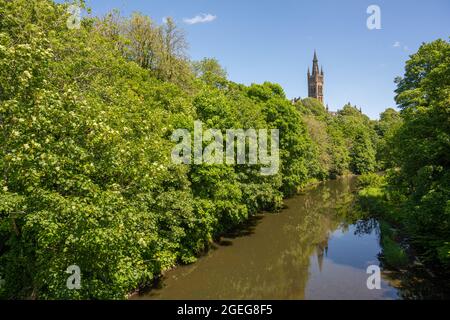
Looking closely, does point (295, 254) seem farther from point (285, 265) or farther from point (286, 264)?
point (285, 265)

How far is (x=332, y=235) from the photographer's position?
3139 centimetres

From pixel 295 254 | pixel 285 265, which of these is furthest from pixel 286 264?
pixel 295 254

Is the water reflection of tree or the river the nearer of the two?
the river

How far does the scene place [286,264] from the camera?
24.1 m

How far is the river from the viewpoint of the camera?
19141 mm

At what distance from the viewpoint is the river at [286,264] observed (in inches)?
754

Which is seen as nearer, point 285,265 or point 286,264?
point 285,265

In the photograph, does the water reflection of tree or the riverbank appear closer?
the riverbank

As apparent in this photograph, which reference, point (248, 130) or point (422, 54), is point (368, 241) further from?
point (422, 54)

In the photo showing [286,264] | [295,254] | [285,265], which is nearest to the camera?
[285,265]

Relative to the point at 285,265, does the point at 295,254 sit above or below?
above

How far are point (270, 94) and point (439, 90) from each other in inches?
911

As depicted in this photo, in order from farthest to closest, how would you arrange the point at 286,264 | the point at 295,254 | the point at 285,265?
the point at 295,254 < the point at 286,264 < the point at 285,265
